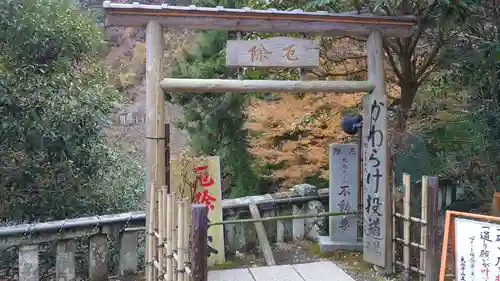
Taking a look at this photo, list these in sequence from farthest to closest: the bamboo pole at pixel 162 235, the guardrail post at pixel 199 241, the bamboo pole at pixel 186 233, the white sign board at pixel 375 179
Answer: the white sign board at pixel 375 179
the bamboo pole at pixel 162 235
the bamboo pole at pixel 186 233
the guardrail post at pixel 199 241

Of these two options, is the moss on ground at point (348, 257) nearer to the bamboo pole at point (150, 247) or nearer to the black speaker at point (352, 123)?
the black speaker at point (352, 123)

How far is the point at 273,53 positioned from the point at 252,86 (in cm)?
46

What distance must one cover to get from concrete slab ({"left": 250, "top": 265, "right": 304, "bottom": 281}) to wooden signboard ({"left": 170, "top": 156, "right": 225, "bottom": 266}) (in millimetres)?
514

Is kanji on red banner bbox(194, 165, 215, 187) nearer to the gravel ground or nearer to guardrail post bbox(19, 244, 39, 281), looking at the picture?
the gravel ground

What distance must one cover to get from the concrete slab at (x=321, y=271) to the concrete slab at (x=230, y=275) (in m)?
0.63

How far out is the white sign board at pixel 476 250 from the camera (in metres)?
3.44

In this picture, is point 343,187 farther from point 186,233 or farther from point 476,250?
point 186,233

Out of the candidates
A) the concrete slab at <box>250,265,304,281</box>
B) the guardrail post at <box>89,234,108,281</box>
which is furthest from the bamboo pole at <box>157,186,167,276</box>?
the concrete slab at <box>250,265,304,281</box>

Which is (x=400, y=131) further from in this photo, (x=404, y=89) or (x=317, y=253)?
(x=317, y=253)

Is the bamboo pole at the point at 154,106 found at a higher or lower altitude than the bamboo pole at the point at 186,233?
higher

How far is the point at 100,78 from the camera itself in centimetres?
653

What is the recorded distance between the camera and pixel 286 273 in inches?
215

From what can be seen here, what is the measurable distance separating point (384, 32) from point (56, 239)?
175 inches

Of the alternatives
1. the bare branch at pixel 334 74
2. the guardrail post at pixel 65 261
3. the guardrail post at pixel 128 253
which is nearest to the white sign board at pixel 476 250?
the guardrail post at pixel 128 253
